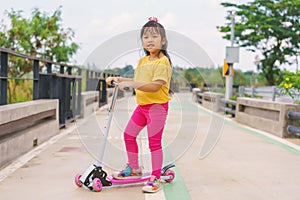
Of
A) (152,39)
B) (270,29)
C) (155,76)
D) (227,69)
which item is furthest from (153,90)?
(270,29)

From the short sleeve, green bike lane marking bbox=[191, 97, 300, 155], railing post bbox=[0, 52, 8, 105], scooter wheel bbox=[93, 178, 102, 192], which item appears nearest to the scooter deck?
scooter wheel bbox=[93, 178, 102, 192]

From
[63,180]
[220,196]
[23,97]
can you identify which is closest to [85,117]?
[23,97]

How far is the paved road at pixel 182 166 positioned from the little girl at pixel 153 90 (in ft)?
1.48

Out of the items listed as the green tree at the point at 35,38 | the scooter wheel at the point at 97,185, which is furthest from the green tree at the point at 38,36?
the scooter wheel at the point at 97,185

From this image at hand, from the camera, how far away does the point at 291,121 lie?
30.6 feet

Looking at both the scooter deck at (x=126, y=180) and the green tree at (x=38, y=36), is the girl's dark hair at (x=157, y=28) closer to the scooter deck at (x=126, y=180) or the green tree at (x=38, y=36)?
the scooter deck at (x=126, y=180)

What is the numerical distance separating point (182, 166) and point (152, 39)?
7.00ft

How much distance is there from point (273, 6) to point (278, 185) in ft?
106

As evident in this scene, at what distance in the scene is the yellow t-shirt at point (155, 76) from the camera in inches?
178

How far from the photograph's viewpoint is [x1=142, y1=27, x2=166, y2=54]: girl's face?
4641 millimetres

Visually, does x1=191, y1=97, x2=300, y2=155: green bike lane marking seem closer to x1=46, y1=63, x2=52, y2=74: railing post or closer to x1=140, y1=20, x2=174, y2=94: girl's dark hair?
x1=140, y1=20, x2=174, y2=94: girl's dark hair

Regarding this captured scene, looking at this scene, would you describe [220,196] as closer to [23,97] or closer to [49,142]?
[49,142]

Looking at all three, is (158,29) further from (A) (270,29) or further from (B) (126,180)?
(A) (270,29)

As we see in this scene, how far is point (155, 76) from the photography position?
14.8 ft
